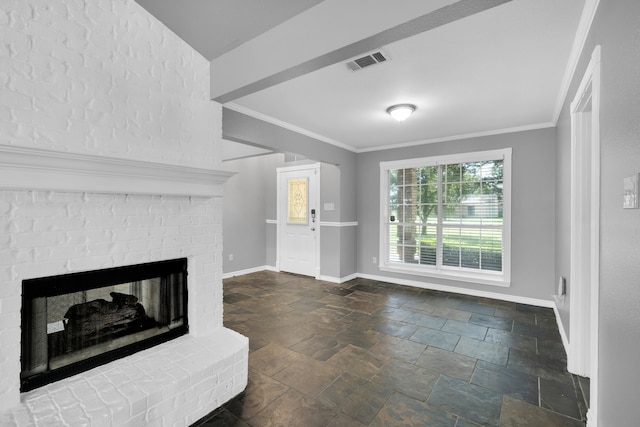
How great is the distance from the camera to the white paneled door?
18.1ft

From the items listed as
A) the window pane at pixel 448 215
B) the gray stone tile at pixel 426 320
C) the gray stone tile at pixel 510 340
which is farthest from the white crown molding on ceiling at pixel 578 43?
the gray stone tile at pixel 426 320

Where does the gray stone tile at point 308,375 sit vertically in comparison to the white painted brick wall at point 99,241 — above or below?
below

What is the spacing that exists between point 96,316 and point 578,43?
12.1 feet

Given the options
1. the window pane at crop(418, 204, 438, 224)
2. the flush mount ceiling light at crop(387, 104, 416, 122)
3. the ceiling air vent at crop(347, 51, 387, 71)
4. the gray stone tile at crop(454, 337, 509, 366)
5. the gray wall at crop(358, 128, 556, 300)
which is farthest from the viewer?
the window pane at crop(418, 204, 438, 224)

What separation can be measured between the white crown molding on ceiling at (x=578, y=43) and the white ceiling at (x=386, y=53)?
3 centimetres

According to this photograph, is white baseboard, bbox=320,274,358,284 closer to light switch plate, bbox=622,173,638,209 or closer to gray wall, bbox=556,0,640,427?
gray wall, bbox=556,0,640,427

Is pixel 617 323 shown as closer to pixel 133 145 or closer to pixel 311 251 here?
pixel 133 145

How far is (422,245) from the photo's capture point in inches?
191

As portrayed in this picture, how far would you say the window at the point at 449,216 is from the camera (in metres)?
4.20

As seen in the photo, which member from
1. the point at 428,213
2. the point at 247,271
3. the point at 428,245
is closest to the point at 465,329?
the point at 428,245

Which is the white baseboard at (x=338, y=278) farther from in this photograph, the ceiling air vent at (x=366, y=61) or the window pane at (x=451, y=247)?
the ceiling air vent at (x=366, y=61)

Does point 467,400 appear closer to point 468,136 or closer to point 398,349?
point 398,349

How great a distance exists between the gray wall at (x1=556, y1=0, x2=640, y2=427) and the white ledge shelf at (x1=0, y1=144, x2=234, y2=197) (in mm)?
2247

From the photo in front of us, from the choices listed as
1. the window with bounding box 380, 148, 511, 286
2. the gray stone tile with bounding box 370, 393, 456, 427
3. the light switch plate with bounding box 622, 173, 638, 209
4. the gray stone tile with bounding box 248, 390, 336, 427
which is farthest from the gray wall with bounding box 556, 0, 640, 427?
the window with bounding box 380, 148, 511, 286
